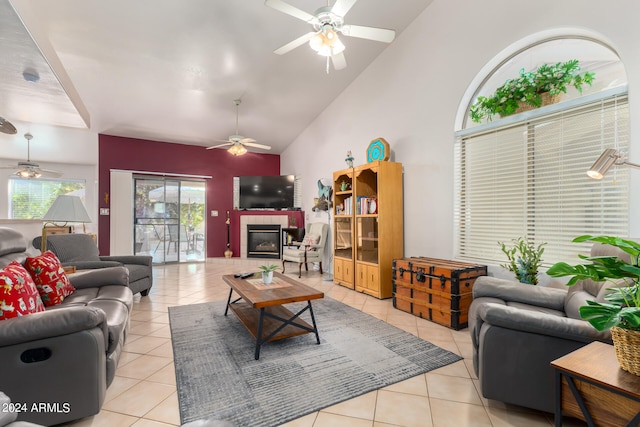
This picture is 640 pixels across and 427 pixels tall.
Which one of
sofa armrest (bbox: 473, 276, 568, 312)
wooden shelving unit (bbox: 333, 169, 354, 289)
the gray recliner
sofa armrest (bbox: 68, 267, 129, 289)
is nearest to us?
the gray recliner

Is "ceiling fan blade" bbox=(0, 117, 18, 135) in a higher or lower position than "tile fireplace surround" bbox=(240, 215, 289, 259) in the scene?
higher

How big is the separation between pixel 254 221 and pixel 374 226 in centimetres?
395

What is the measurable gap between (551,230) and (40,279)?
13.8ft

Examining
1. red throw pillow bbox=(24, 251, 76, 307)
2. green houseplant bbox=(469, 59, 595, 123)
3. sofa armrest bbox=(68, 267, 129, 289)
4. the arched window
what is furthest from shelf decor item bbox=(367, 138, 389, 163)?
red throw pillow bbox=(24, 251, 76, 307)

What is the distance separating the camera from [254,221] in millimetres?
7219

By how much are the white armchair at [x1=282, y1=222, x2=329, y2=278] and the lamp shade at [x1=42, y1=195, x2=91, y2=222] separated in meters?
3.27

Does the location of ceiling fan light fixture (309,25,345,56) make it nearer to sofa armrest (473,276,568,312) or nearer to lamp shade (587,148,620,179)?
lamp shade (587,148,620,179)

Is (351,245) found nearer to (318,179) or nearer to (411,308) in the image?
(411,308)

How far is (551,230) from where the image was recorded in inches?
104

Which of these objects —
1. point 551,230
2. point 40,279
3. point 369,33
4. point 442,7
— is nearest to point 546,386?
point 551,230

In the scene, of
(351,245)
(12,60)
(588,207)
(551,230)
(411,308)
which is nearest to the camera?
(588,207)

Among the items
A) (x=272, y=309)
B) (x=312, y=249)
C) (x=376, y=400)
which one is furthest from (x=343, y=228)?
(x=376, y=400)

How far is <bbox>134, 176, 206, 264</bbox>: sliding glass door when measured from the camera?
6766 mm

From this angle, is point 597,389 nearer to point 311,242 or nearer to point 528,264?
point 528,264
